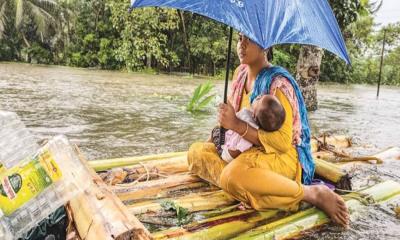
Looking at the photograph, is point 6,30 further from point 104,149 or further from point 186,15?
point 104,149

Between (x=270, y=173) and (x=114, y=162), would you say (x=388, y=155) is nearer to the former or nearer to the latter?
(x=270, y=173)

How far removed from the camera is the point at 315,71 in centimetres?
823

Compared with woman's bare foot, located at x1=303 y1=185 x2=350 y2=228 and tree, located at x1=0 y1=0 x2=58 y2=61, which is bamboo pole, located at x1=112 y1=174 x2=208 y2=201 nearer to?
woman's bare foot, located at x1=303 y1=185 x2=350 y2=228

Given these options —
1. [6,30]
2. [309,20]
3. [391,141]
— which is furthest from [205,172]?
[6,30]

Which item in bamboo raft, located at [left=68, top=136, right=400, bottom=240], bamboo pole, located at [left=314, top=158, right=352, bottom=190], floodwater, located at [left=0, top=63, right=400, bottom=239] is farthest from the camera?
floodwater, located at [left=0, top=63, right=400, bottom=239]

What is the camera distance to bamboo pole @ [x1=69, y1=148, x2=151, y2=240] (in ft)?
5.94

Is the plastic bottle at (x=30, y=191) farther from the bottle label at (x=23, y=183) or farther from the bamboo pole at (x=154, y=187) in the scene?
the bamboo pole at (x=154, y=187)

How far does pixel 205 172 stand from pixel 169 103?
6.47 metres

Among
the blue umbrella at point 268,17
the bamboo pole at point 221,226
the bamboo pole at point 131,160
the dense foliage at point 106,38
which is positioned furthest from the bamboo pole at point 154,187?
the dense foliage at point 106,38

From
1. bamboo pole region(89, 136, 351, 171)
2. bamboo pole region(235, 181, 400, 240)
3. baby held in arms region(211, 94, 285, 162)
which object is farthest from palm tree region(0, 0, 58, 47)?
bamboo pole region(235, 181, 400, 240)

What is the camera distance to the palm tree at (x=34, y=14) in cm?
2041

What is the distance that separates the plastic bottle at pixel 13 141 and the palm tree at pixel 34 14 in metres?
19.9

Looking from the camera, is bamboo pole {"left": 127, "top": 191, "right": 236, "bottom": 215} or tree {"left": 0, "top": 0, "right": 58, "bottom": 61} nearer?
bamboo pole {"left": 127, "top": 191, "right": 236, "bottom": 215}

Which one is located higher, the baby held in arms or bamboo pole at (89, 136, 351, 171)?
the baby held in arms
